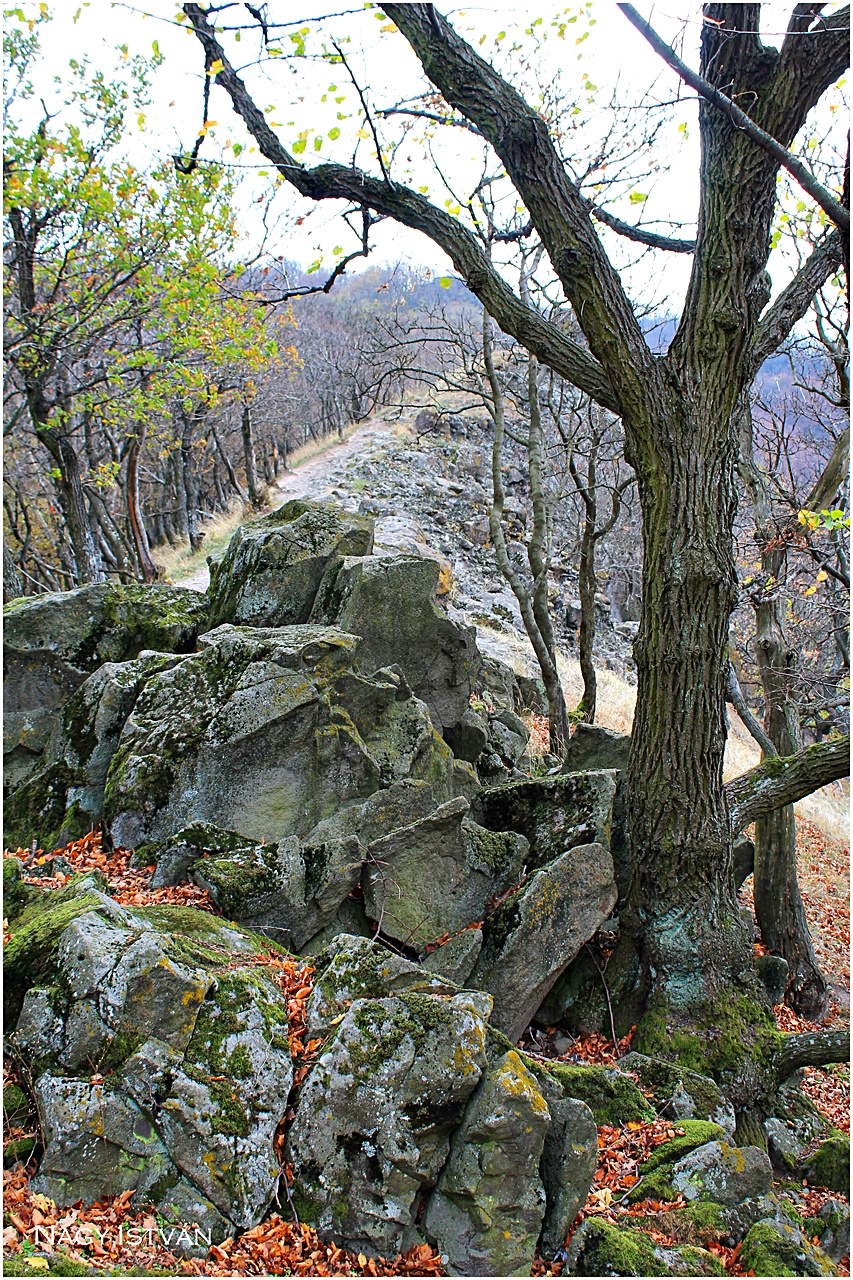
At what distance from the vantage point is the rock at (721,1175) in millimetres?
4309

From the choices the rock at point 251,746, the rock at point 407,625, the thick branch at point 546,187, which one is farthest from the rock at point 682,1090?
the thick branch at point 546,187

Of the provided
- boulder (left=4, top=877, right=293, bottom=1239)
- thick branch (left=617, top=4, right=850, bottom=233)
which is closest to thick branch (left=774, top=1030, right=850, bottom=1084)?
boulder (left=4, top=877, right=293, bottom=1239)

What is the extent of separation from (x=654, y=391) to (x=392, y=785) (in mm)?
3672

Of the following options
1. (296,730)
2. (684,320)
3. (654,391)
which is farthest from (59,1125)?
(684,320)

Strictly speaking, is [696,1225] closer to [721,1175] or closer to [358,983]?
[721,1175]

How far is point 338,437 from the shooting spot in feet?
147

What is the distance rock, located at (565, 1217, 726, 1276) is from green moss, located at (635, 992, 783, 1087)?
1947 mm

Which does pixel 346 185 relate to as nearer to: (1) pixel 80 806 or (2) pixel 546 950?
(1) pixel 80 806

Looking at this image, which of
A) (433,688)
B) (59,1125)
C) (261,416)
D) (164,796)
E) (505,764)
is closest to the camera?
(59,1125)

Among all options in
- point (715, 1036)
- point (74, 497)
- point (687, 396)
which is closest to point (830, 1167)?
point (715, 1036)

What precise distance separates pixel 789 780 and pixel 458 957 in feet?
10.2

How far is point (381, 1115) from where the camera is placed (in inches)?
149

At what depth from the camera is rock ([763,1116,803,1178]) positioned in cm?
559

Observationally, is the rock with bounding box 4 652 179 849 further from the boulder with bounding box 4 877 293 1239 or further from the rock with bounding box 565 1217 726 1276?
the rock with bounding box 565 1217 726 1276
